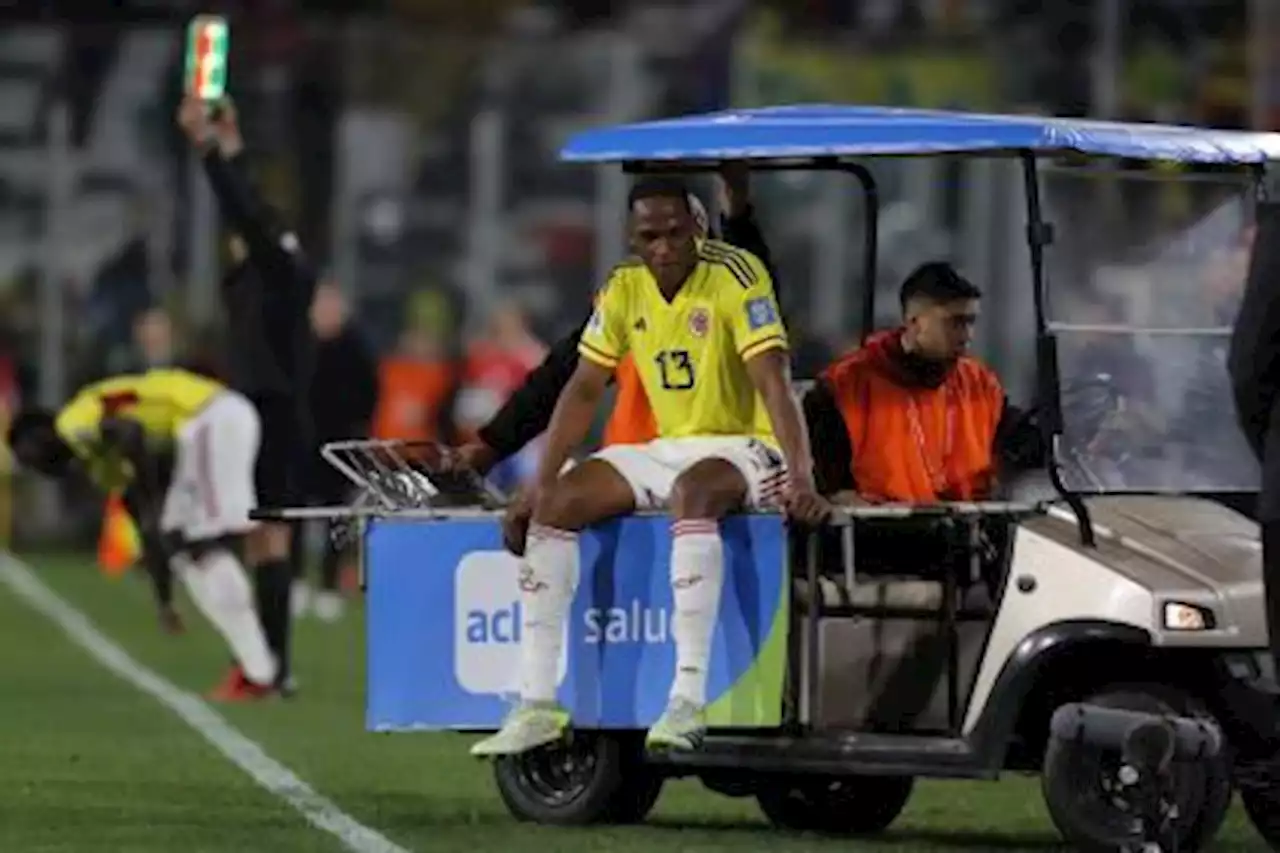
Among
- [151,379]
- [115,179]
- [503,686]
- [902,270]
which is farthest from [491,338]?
[503,686]

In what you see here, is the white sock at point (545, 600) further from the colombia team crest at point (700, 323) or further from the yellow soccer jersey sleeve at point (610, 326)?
the colombia team crest at point (700, 323)

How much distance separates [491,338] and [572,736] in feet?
66.5

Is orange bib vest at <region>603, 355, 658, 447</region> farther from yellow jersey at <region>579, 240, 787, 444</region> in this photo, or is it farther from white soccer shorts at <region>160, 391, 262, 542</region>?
white soccer shorts at <region>160, 391, 262, 542</region>

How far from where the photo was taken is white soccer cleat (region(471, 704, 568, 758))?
46.3ft

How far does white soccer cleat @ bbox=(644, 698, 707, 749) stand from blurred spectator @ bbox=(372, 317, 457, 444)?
2120cm

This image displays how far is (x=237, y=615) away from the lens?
2173cm

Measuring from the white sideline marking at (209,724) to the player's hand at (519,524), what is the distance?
0.91m

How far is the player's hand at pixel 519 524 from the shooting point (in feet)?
46.7

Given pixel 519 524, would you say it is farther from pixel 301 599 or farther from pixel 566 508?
pixel 301 599

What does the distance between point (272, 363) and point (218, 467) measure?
1.74ft

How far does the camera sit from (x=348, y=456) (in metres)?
14.9

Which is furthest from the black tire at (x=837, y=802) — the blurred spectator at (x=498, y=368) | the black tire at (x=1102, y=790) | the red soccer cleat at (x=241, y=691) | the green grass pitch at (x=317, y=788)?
the blurred spectator at (x=498, y=368)

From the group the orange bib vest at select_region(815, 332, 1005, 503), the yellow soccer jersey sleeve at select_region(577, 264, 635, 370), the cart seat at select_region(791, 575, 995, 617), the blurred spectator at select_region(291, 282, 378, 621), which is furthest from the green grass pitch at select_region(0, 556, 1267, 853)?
the blurred spectator at select_region(291, 282, 378, 621)

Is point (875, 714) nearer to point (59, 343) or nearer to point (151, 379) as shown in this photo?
point (151, 379)
